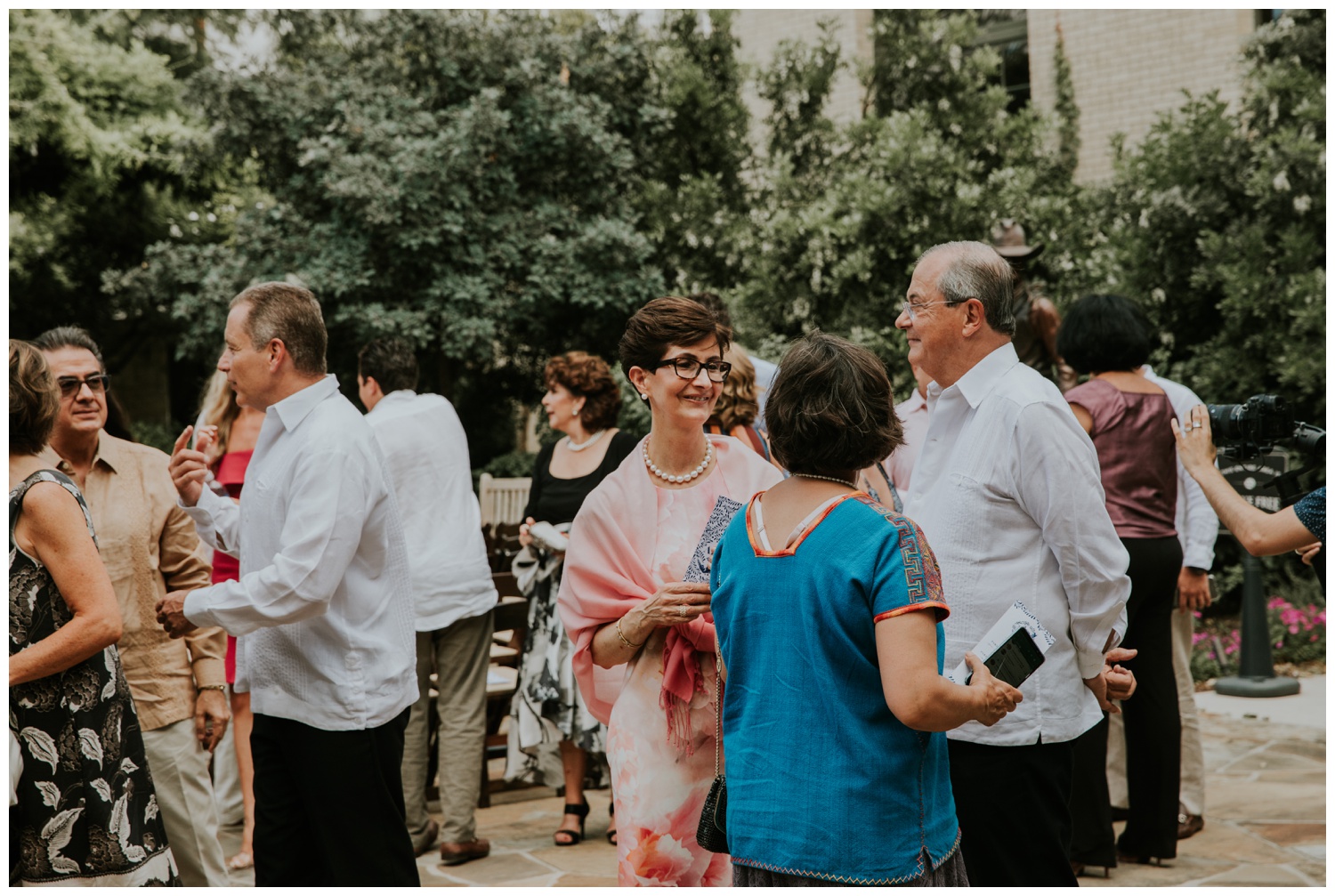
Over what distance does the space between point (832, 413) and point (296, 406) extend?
1.80m

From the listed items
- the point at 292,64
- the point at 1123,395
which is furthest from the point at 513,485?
the point at 1123,395

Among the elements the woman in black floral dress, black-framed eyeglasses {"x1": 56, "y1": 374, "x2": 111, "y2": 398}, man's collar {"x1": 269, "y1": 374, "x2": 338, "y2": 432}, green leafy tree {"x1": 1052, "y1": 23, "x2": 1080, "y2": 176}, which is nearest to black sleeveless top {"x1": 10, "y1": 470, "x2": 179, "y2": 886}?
the woman in black floral dress

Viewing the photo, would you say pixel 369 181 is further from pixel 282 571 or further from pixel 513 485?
pixel 282 571

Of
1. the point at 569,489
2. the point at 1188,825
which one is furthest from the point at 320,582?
the point at 1188,825

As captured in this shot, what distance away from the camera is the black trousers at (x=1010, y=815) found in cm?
291

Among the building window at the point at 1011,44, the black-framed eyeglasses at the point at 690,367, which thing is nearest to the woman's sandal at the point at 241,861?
the black-framed eyeglasses at the point at 690,367

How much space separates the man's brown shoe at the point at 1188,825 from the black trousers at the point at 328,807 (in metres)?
3.67

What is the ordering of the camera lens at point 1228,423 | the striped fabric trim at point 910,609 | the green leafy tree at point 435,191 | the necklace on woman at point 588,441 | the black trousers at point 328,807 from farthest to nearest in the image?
the green leafy tree at point 435,191, the necklace on woman at point 588,441, the camera lens at point 1228,423, the black trousers at point 328,807, the striped fabric trim at point 910,609

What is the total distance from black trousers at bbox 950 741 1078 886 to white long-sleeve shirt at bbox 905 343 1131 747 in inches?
2.1

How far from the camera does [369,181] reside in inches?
482

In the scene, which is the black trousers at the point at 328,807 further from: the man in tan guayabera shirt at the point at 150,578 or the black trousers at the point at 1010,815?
the black trousers at the point at 1010,815

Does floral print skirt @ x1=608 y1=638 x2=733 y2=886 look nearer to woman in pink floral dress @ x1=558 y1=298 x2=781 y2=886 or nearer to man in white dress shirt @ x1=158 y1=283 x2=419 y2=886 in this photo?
woman in pink floral dress @ x1=558 y1=298 x2=781 y2=886

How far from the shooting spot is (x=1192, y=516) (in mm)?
5414

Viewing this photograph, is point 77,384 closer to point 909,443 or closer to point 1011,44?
point 909,443
